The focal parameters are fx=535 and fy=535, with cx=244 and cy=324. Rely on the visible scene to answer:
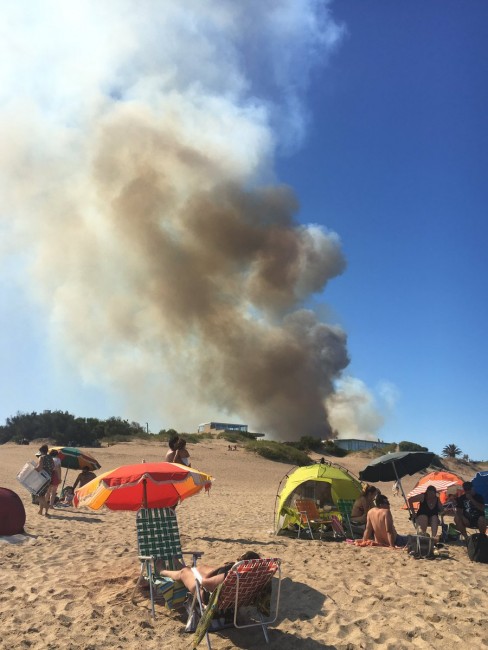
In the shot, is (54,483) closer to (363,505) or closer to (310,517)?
(310,517)

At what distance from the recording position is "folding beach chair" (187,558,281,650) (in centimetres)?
459

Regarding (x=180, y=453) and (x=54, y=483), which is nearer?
(x=180, y=453)

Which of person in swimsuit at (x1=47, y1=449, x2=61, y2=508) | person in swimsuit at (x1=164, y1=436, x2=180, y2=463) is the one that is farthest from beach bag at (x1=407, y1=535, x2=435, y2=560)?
person in swimsuit at (x1=47, y1=449, x2=61, y2=508)

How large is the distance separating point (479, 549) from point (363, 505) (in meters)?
2.60

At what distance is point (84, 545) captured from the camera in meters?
8.75

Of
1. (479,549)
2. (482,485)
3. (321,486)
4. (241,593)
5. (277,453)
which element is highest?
(277,453)

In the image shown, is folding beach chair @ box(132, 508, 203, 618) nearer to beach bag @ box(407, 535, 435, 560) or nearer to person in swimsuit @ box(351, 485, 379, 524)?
beach bag @ box(407, 535, 435, 560)

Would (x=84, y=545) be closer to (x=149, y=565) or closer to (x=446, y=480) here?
(x=149, y=565)

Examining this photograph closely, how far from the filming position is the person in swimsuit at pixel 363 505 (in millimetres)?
9914

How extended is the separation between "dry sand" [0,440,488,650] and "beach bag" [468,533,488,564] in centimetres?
15

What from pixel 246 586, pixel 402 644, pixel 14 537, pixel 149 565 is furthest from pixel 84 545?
pixel 402 644

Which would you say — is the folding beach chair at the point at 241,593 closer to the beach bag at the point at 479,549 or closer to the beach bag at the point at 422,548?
the beach bag at the point at 422,548

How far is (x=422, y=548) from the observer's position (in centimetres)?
775

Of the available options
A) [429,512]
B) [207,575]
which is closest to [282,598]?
[207,575]
